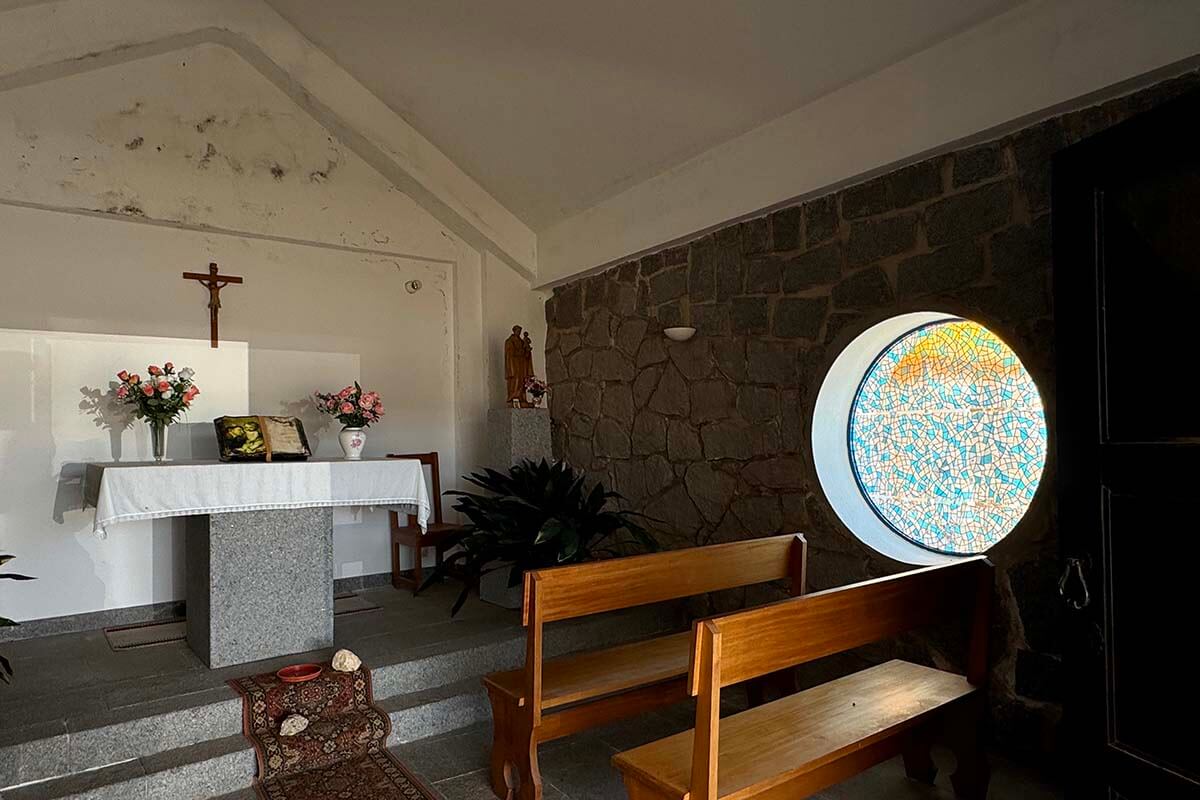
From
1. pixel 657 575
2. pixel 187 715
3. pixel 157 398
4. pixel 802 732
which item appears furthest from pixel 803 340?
pixel 157 398

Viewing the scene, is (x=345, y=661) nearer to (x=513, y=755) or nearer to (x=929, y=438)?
(x=513, y=755)

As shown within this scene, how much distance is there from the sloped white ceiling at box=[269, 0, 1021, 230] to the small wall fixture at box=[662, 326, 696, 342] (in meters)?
0.94

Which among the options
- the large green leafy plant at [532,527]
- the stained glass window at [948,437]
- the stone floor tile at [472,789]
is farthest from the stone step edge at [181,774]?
the stained glass window at [948,437]

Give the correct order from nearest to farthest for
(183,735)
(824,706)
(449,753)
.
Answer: (824,706) < (183,735) < (449,753)

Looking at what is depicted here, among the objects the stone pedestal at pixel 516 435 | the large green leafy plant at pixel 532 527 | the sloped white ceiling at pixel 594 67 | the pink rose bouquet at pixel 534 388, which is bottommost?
the large green leafy plant at pixel 532 527

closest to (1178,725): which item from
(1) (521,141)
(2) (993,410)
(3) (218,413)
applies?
(2) (993,410)

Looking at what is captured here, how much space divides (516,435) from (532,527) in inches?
37.9

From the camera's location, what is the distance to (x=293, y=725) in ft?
9.87

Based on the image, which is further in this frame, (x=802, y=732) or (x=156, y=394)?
(x=156, y=394)

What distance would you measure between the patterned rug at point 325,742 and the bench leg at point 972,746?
1786 millimetres

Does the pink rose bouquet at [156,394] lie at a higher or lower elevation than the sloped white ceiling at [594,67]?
lower

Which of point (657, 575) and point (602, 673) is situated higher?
point (657, 575)

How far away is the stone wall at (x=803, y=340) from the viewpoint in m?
2.81

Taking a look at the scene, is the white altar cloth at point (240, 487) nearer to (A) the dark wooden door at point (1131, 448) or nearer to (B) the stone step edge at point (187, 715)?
(B) the stone step edge at point (187, 715)
